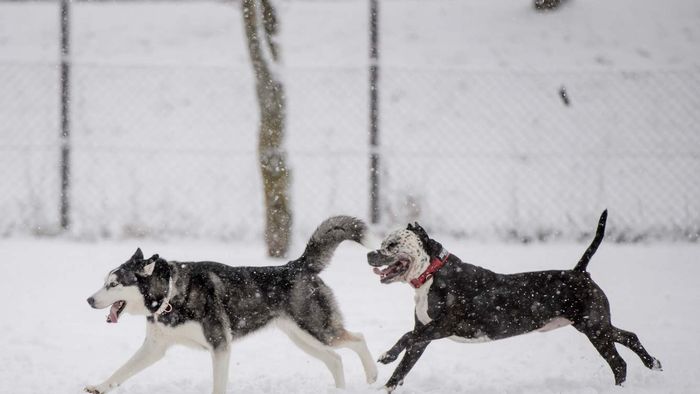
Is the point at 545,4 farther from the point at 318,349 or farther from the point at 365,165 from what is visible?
the point at 318,349

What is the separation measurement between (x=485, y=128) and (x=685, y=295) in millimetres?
6497

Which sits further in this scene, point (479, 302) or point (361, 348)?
point (361, 348)

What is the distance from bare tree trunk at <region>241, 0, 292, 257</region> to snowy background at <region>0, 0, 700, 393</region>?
0.27m

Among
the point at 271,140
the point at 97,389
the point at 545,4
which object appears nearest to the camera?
the point at 97,389

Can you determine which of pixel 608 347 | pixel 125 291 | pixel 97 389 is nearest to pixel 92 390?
pixel 97 389

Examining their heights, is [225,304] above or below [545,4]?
below

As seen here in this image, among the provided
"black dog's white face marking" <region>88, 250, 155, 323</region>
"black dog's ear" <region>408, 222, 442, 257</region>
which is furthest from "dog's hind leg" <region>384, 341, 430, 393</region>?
"black dog's white face marking" <region>88, 250, 155, 323</region>

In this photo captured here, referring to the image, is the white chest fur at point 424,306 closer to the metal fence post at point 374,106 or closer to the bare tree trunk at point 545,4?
the metal fence post at point 374,106

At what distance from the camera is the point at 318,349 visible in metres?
4.78

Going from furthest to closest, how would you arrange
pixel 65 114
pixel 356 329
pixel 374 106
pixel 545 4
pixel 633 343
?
1. pixel 545 4
2. pixel 65 114
3. pixel 374 106
4. pixel 356 329
5. pixel 633 343

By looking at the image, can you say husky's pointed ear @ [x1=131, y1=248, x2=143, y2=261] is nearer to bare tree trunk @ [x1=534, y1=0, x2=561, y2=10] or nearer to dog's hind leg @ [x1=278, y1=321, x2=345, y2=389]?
dog's hind leg @ [x1=278, y1=321, x2=345, y2=389]

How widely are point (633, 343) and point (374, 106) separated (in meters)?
4.29

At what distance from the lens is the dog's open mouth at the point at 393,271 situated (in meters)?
4.44

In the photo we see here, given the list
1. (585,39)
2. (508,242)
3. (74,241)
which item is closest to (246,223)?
(74,241)
